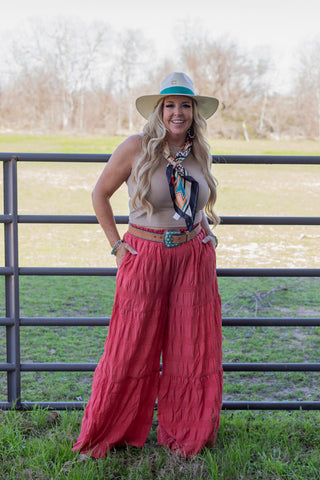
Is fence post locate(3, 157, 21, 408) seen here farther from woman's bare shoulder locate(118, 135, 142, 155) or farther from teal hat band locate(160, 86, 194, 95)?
teal hat band locate(160, 86, 194, 95)

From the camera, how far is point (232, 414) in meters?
2.97

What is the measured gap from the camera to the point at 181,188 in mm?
2340

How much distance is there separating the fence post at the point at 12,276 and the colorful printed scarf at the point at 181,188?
856 mm

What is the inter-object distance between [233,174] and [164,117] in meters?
21.9

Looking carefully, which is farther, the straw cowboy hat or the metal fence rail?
the metal fence rail

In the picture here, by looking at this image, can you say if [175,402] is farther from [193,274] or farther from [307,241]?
Result: [307,241]

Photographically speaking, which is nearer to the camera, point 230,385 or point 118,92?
point 230,385

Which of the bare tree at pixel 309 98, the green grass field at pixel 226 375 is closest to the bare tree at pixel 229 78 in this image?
the bare tree at pixel 309 98

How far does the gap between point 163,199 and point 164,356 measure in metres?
0.71

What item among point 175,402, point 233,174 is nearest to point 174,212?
point 175,402

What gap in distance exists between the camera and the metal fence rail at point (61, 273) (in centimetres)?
279

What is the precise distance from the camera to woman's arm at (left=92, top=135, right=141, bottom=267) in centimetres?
238

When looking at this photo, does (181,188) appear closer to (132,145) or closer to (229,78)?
(132,145)

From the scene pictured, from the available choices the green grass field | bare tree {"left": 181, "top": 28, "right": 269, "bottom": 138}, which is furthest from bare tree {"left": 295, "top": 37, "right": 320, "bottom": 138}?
the green grass field
